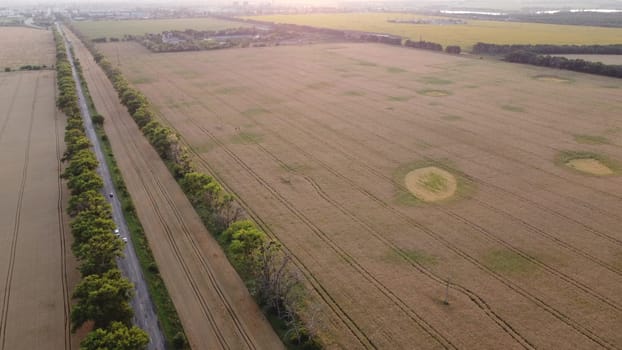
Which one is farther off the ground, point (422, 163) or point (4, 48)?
point (4, 48)

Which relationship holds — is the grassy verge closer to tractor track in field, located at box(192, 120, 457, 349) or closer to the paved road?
the paved road

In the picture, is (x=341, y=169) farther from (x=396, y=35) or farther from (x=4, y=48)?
(x=4, y=48)

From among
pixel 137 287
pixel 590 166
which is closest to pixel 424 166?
pixel 590 166

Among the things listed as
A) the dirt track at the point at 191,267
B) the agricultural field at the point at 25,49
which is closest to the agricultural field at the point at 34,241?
the dirt track at the point at 191,267

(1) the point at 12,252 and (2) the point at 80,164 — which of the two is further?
(2) the point at 80,164

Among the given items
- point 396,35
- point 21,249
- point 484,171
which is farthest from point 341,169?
point 396,35

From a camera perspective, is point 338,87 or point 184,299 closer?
point 184,299

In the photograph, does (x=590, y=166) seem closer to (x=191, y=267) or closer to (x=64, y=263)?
(x=191, y=267)
